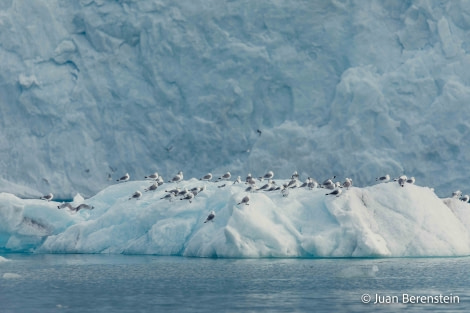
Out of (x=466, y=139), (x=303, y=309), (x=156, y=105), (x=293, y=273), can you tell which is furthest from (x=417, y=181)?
(x=303, y=309)

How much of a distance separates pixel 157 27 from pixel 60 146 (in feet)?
15.8

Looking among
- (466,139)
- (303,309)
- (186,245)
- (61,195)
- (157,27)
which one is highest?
(157,27)

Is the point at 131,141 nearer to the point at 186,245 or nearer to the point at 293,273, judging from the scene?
the point at 186,245

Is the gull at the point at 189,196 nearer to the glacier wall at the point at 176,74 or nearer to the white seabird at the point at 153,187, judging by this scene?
the white seabird at the point at 153,187

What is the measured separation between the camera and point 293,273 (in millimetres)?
17781

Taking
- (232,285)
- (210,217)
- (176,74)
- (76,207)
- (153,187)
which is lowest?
(232,285)

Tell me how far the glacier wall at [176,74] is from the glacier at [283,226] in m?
8.98

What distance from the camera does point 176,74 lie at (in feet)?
106

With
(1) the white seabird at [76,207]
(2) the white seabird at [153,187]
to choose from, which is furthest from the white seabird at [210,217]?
(1) the white seabird at [76,207]

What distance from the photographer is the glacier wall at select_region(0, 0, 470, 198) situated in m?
31.8

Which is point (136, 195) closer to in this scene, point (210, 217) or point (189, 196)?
point (189, 196)

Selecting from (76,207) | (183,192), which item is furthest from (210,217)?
(76,207)

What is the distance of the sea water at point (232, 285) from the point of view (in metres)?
13.9

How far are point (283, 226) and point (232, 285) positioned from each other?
14.1 feet
